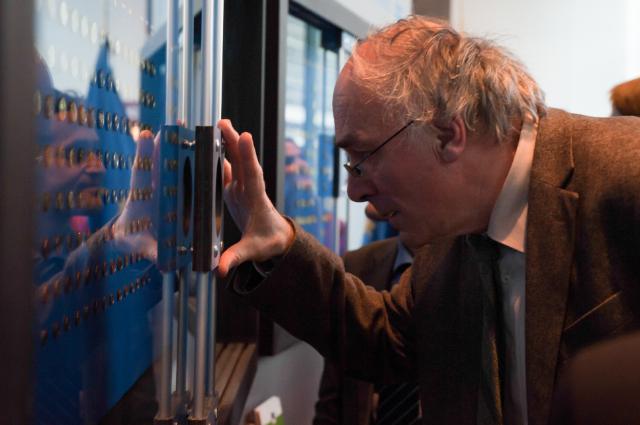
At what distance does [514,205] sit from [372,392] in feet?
2.98

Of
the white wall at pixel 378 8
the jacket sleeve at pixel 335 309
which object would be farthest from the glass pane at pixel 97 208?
the white wall at pixel 378 8

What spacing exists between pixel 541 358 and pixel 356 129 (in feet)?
1.68

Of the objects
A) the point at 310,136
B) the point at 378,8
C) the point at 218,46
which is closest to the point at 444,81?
the point at 218,46

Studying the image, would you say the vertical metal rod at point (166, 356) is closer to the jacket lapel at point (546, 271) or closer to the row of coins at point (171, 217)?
the row of coins at point (171, 217)

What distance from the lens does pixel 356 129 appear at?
1455mm

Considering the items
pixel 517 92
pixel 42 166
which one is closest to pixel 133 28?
pixel 42 166

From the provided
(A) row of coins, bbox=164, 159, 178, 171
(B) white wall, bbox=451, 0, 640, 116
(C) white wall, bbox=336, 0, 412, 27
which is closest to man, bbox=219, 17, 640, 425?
(A) row of coins, bbox=164, 159, 178, 171

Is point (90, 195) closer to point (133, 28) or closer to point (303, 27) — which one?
point (133, 28)

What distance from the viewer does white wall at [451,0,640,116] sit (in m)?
4.25

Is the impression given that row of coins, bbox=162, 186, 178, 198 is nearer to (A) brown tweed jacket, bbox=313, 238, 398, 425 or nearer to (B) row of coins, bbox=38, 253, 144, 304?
(B) row of coins, bbox=38, 253, 144, 304

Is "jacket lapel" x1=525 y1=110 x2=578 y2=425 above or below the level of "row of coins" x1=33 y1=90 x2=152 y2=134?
below

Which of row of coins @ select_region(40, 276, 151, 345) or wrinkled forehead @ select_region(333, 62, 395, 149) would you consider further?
wrinkled forehead @ select_region(333, 62, 395, 149)

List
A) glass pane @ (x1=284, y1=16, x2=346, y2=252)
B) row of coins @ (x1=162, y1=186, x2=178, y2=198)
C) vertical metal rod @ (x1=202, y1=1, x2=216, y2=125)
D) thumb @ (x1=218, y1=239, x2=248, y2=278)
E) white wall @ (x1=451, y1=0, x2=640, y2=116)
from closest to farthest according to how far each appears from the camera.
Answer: row of coins @ (x1=162, y1=186, x2=178, y2=198) → vertical metal rod @ (x1=202, y1=1, x2=216, y2=125) → thumb @ (x1=218, y1=239, x2=248, y2=278) → glass pane @ (x1=284, y1=16, x2=346, y2=252) → white wall @ (x1=451, y1=0, x2=640, y2=116)

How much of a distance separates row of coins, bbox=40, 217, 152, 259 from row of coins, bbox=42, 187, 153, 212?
0.03 meters
